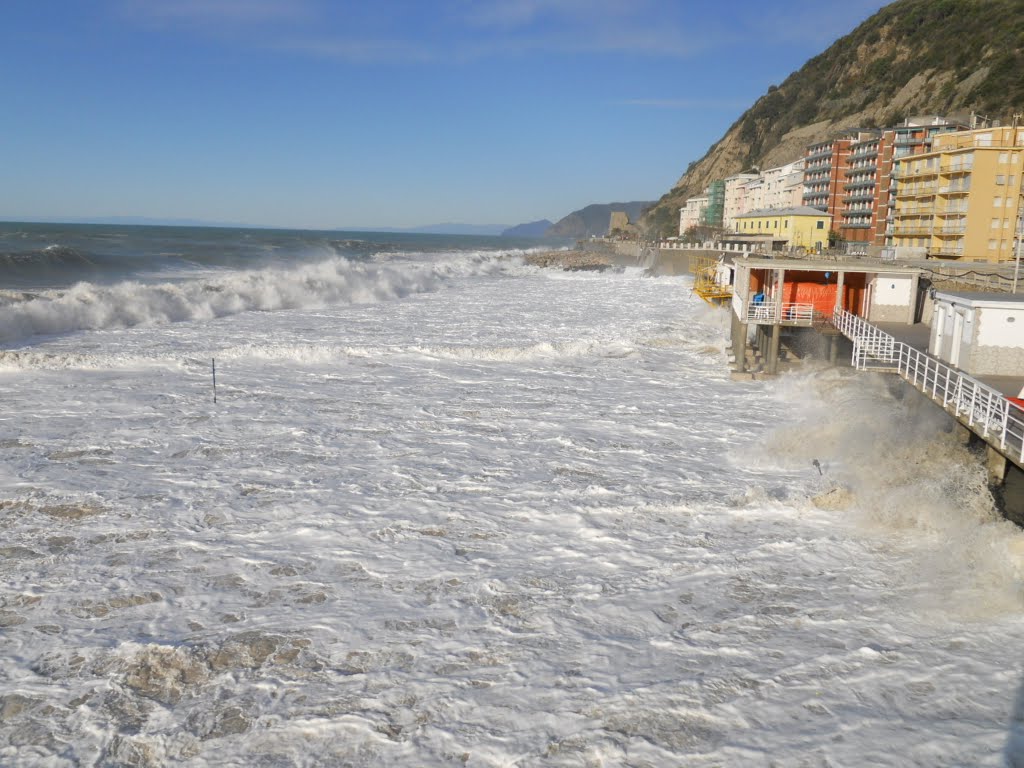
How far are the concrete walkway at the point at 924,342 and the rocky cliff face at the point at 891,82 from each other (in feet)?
205

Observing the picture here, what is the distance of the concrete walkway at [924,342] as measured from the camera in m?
13.8

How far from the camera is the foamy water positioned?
7227 millimetres

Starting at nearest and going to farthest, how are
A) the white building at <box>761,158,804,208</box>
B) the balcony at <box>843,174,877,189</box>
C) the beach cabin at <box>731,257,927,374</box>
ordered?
1. the beach cabin at <box>731,257,927,374</box>
2. the balcony at <box>843,174,877,189</box>
3. the white building at <box>761,158,804,208</box>

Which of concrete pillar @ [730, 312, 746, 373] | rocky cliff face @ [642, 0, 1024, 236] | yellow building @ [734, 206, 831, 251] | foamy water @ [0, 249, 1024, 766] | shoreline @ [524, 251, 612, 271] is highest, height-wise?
rocky cliff face @ [642, 0, 1024, 236]

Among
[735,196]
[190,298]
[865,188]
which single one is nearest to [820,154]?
[865,188]

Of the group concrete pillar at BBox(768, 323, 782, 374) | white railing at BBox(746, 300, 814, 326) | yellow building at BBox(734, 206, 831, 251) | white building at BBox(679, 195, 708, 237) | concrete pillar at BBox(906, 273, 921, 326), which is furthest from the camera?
white building at BBox(679, 195, 708, 237)

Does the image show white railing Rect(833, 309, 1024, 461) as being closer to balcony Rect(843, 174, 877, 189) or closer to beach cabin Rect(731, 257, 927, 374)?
beach cabin Rect(731, 257, 927, 374)

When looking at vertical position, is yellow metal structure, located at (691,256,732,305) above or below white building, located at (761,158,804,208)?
below

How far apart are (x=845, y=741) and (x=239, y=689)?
5.44 meters

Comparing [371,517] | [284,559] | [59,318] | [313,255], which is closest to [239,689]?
[284,559]

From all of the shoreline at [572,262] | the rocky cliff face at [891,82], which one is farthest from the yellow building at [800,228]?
the rocky cliff face at [891,82]

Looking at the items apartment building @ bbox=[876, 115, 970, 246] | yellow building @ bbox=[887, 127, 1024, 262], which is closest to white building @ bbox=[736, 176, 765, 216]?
apartment building @ bbox=[876, 115, 970, 246]

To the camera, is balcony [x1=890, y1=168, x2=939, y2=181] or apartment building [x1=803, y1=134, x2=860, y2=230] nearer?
balcony [x1=890, y1=168, x2=939, y2=181]

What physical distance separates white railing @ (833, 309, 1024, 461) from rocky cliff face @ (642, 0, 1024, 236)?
67904 millimetres
